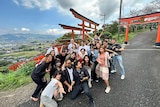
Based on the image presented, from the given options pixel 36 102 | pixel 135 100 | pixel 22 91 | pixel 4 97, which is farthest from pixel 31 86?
pixel 135 100

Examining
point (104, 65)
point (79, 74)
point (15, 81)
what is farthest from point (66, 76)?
point (15, 81)

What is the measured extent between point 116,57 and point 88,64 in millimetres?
1361

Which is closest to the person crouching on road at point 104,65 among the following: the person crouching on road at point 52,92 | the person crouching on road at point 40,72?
the person crouching on road at point 52,92

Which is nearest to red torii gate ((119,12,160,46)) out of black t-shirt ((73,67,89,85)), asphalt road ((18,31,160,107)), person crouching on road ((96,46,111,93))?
asphalt road ((18,31,160,107))

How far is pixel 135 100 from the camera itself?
10.4 feet

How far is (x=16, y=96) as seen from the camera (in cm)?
401

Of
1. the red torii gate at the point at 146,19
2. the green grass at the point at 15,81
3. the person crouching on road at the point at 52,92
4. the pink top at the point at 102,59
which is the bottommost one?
the green grass at the point at 15,81

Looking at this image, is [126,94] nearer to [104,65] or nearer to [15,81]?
[104,65]

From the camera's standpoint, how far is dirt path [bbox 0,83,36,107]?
3.64 meters

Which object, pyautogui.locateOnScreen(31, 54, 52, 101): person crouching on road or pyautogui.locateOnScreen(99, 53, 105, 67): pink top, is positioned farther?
pyautogui.locateOnScreen(99, 53, 105, 67): pink top

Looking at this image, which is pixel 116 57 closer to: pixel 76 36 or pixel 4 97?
pixel 76 36

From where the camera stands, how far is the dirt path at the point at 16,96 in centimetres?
364

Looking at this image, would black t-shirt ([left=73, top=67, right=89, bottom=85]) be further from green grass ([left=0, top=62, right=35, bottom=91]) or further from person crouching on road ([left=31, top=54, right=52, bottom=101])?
green grass ([left=0, top=62, right=35, bottom=91])

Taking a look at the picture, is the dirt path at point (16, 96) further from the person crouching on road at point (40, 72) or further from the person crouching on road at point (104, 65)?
the person crouching on road at point (104, 65)
